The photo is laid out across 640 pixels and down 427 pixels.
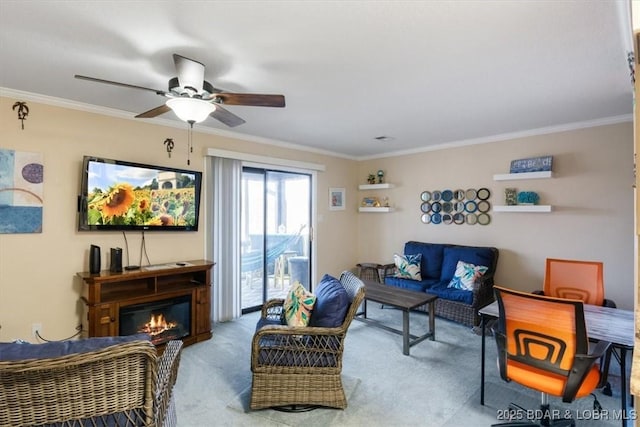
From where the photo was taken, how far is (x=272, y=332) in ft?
7.14

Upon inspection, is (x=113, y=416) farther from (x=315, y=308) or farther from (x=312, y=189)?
(x=312, y=189)

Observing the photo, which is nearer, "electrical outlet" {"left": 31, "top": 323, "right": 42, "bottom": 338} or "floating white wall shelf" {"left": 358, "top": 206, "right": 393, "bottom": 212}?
"electrical outlet" {"left": 31, "top": 323, "right": 42, "bottom": 338}

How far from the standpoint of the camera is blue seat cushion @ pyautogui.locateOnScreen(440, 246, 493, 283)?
4.15 m

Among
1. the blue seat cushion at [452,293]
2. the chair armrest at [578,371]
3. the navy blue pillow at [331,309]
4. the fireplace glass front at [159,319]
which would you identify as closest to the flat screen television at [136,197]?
the fireplace glass front at [159,319]

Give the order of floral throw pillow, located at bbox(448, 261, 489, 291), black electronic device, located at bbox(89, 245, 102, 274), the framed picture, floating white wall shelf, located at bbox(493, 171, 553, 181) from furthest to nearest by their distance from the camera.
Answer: the framed picture
floral throw pillow, located at bbox(448, 261, 489, 291)
floating white wall shelf, located at bbox(493, 171, 553, 181)
black electronic device, located at bbox(89, 245, 102, 274)

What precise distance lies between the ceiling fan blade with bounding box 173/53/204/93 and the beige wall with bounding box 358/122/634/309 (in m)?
3.78

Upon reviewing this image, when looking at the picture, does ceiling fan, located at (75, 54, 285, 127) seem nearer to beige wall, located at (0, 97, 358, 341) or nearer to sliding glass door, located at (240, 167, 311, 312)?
beige wall, located at (0, 97, 358, 341)

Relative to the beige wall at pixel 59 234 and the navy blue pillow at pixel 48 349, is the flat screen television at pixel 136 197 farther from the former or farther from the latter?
the navy blue pillow at pixel 48 349

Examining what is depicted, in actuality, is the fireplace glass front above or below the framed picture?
below

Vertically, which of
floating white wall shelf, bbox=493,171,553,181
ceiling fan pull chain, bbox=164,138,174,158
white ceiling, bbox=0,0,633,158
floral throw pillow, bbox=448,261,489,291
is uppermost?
white ceiling, bbox=0,0,633,158

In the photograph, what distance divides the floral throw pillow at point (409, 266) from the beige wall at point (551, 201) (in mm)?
488

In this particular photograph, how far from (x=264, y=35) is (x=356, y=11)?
557 mm

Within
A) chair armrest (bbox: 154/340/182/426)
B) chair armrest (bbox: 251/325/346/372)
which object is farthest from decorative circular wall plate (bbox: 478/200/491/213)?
chair armrest (bbox: 154/340/182/426)

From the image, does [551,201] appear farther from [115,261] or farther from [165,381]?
[115,261]
